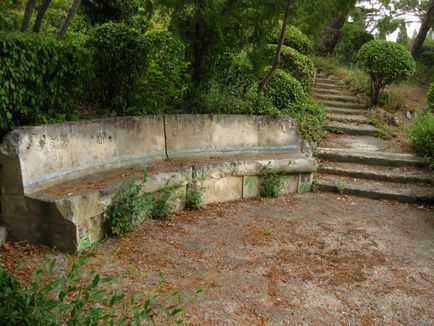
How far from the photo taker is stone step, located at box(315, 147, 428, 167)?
310 inches

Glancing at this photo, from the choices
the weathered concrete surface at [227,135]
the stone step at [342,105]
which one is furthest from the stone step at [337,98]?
the weathered concrete surface at [227,135]

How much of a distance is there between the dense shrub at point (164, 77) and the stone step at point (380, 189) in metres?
2.66

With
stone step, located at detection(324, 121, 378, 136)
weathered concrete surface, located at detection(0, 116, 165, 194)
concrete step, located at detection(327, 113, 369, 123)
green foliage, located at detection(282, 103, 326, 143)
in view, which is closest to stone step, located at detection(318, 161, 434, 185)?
green foliage, located at detection(282, 103, 326, 143)

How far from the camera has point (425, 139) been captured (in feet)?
26.7

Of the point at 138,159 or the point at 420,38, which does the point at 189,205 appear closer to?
the point at 138,159

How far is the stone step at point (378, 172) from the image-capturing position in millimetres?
7371

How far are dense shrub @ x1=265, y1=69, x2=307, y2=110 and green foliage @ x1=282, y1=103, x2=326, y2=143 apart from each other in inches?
5.1

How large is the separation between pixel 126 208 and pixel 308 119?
532 centimetres

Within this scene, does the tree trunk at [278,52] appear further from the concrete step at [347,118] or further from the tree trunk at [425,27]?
the tree trunk at [425,27]

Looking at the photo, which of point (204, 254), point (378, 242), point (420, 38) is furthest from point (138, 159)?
point (420, 38)

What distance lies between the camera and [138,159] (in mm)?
5539

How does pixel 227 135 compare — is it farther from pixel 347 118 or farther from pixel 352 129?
pixel 347 118

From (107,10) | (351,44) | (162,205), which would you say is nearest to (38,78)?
(162,205)

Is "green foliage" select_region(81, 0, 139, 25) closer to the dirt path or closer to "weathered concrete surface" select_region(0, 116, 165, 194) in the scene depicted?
"weathered concrete surface" select_region(0, 116, 165, 194)
